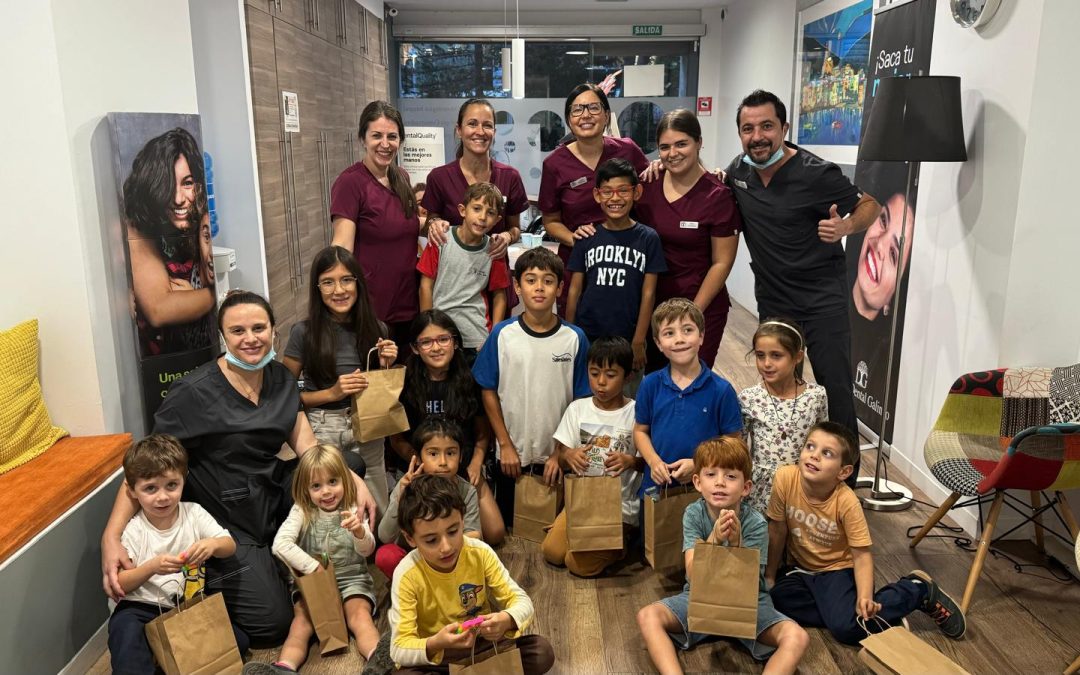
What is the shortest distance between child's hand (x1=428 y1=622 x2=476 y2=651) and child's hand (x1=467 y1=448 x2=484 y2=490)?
0.97 metres

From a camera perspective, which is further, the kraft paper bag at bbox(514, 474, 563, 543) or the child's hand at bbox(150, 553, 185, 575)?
the kraft paper bag at bbox(514, 474, 563, 543)

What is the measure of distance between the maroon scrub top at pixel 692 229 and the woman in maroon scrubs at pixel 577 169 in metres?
0.25

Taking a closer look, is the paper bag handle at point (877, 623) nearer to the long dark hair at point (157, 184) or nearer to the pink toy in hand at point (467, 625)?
the pink toy in hand at point (467, 625)

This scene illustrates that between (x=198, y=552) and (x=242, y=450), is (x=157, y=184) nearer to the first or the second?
(x=242, y=450)

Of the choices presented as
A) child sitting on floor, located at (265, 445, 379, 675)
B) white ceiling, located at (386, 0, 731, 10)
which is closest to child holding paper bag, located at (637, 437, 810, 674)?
child sitting on floor, located at (265, 445, 379, 675)

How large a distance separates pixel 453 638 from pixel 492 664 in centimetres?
12

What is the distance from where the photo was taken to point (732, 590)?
2.26 metres

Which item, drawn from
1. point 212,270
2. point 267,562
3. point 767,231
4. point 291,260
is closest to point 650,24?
point 291,260

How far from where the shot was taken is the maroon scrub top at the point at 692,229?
3.26 m

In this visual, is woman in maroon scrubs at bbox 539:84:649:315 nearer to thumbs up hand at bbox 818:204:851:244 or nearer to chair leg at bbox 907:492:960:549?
thumbs up hand at bbox 818:204:851:244

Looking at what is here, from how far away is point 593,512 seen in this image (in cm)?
272

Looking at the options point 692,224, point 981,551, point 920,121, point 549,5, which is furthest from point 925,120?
point 549,5

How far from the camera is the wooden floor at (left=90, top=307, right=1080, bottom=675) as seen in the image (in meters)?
2.44

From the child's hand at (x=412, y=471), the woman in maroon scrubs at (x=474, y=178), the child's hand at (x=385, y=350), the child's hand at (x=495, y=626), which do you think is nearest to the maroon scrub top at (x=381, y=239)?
the woman in maroon scrubs at (x=474, y=178)
